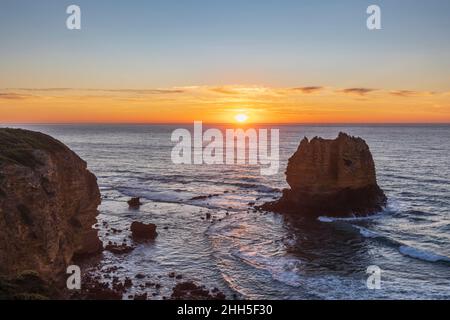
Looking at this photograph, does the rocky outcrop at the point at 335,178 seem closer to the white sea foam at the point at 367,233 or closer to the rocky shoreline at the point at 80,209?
the rocky shoreline at the point at 80,209

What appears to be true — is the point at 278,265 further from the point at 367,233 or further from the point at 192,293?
the point at 367,233

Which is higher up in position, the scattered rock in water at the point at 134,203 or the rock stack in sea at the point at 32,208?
the rock stack in sea at the point at 32,208

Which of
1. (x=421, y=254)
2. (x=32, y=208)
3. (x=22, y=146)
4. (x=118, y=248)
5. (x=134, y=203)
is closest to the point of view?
(x=32, y=208)

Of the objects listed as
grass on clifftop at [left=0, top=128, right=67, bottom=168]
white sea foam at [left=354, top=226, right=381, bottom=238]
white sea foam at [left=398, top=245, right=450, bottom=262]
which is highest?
grass on clifftop at [left=0, top=128, right=67, bottom=168]

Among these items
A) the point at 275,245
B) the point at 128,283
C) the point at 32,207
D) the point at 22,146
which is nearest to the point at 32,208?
the point at 32,207

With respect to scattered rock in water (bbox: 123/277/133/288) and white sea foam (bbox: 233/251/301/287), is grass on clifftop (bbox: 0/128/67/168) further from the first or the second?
white sea foam (bbox: 233/251/301/287)

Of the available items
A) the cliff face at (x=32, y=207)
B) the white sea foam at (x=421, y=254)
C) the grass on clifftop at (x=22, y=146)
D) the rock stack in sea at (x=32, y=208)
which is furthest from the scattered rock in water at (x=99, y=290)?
the white sea foam at (x=421, y=254)

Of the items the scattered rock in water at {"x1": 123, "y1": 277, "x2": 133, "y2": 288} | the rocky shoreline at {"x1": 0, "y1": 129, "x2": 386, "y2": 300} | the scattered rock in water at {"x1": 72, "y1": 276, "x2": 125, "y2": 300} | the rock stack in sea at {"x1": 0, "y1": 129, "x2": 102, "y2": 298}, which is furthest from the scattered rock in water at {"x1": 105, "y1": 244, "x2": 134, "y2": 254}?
the rock stack in sea at {"x1": 0, "y1": 129, "x2": 102, "y2": 298}
